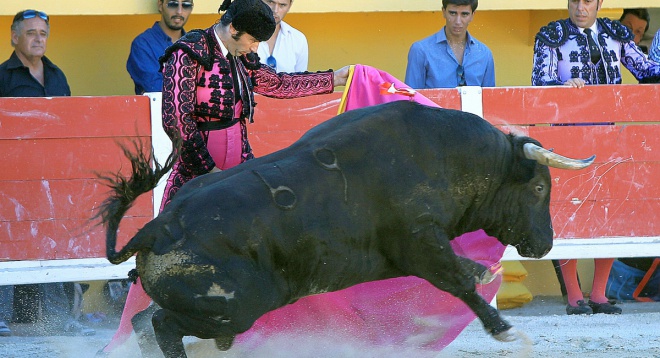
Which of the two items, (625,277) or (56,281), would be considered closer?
(56,281)

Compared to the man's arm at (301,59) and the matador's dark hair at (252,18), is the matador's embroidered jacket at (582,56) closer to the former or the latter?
the man's arm at (301,59)

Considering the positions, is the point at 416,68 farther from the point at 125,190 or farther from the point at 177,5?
the point at 125,190

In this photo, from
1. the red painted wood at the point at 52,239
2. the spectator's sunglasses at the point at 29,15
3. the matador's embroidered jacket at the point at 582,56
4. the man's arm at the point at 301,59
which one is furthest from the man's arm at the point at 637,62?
the spectator's sunglasses at the point at 29,15

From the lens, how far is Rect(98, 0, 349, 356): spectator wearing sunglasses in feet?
13.2

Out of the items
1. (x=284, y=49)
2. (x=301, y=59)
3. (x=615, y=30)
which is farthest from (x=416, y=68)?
(x=615, y=30)

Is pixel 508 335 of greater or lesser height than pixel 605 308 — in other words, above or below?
above

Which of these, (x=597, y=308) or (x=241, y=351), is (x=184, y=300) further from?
(x=597, y=308)

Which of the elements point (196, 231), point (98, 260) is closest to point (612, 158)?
point (98, 260)

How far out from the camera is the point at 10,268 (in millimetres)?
5816

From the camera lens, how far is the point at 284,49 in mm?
6273

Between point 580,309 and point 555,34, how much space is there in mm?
1535

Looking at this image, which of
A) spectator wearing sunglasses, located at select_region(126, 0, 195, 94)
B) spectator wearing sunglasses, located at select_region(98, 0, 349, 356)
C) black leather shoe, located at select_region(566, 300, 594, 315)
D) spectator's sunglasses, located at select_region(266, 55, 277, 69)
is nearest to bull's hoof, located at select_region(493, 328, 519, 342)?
spectator wearing sunglasses, located at select_region(98, 0, 349, 356)

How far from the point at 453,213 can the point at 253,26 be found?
0.99m

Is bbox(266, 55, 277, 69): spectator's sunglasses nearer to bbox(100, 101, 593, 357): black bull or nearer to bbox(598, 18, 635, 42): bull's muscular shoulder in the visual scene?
bbox(598, 18, 635, 42): bull's muscular shoulder
